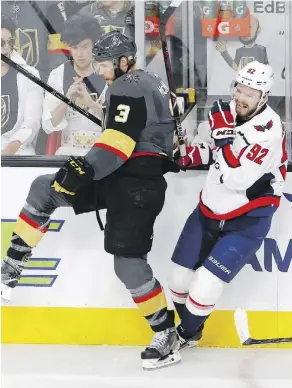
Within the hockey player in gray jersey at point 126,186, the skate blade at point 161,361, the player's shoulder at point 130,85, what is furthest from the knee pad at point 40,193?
the skate blade at point 161,361

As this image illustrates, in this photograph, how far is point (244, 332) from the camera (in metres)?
3.29

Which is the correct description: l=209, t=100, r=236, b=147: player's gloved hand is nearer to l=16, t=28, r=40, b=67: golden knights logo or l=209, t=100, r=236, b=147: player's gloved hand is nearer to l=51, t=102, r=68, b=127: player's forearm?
l=51, t=102, r=68, b=127: player's forearm

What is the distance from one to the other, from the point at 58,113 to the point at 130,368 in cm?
107

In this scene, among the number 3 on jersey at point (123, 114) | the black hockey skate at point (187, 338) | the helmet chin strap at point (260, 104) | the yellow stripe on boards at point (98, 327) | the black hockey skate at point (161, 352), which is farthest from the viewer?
the yellow stripe on boards at point (98, 327)

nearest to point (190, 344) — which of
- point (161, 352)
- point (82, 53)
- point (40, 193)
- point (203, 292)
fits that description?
point (161, 352)

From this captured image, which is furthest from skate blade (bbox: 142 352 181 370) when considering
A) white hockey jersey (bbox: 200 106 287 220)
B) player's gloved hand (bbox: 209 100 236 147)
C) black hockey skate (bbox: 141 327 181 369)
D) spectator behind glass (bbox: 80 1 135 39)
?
spectator behind glass (bbox: 80 1 135 39)

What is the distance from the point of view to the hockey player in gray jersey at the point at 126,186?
3.00m

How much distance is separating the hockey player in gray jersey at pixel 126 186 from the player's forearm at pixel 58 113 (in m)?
0.41

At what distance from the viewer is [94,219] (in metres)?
3.50

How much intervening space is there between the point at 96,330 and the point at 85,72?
1053mm

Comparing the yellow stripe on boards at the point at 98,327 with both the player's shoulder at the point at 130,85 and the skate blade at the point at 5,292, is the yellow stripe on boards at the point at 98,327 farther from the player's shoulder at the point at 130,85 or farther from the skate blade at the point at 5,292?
the player's shoulder at the point at 130,85

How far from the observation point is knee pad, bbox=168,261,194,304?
3.30m

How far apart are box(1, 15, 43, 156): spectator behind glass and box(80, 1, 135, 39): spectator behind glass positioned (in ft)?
1.09

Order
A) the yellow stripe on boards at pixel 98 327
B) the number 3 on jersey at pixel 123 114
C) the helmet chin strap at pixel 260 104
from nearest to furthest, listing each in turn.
→ the number 3 on jersey at pixel 123 114 < the helmet chin strap at pixel 260 104 < the yellow stripe on boards at pixel 98 327
